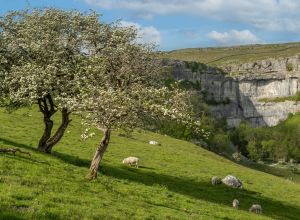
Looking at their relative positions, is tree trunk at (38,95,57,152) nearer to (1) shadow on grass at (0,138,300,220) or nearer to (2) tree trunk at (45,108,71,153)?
(2) tree trunk at (45,108,71,153)

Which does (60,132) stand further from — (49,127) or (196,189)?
(196,189)

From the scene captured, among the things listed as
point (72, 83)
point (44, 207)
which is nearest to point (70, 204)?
point (44, 207)

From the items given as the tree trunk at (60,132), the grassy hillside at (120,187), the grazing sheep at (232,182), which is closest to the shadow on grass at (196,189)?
the grassy hillside at (120,187)

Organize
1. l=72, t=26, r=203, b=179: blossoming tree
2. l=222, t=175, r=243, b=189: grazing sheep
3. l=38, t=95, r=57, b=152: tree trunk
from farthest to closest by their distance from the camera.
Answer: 1. l=222, t=175, r=243, b=189: grazing sheep
2. l=38, t=95, r=57, b=152: tree trunk
3. l=72, t=26, r=203, b=179: blossoming tree

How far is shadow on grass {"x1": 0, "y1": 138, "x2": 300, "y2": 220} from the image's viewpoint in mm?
36438

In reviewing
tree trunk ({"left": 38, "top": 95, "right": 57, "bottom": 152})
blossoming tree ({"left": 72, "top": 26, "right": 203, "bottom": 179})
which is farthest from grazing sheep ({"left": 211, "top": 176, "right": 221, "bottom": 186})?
tree trunk ({"left": 38, "top": 95, "right": 57, "bottom": 152})

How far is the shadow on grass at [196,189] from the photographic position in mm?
36438

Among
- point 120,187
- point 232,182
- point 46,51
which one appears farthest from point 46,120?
point 232,182

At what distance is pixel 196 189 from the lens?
39844 mm

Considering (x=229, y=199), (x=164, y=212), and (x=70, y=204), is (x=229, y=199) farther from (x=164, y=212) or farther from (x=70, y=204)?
(x=70, y=204)

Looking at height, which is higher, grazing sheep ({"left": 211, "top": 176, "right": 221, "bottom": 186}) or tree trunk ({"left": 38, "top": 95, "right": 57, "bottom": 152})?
tree trunk ({"left": 38, "top": 95, "right": 57, "bottom": 152})

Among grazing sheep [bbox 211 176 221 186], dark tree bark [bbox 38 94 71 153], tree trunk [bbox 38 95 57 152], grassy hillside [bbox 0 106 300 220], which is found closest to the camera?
grassy hillside [bbox 0 106 300 220]

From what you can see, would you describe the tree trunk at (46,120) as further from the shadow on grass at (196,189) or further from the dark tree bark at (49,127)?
the shadow on grass at (196,189)

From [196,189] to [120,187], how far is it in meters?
12.1
